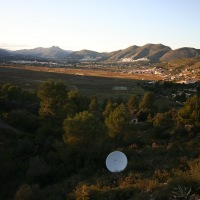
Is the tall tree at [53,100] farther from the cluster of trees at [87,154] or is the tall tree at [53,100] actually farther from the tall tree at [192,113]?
the tall tree at [192,113]

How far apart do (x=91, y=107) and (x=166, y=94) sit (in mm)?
49346

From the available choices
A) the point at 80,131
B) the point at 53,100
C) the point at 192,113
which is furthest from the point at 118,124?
the point at 53,100

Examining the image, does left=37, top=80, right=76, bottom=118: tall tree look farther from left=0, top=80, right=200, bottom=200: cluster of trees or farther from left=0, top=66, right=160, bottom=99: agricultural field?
left=0, top=66, right=160, bottom=99: agricultural field

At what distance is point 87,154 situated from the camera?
89.3 feet

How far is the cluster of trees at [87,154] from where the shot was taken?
17.5 m

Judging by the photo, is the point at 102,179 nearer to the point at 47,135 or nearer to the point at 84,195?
the point at 84,195

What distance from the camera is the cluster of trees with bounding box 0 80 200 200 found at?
17.5 m

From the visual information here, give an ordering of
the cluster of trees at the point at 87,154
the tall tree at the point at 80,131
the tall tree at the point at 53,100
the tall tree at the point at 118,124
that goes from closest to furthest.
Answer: the cluster of trees at the point at 87,154 → the tall tree at the point at 80,131 → the tall tree at the point at 118,124 → the tall tree at the point at 53,100

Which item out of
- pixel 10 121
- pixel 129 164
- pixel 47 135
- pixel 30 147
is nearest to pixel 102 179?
pixel 129 164

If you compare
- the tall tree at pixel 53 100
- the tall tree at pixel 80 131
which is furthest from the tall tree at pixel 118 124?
the tall tree at pixel 53 100

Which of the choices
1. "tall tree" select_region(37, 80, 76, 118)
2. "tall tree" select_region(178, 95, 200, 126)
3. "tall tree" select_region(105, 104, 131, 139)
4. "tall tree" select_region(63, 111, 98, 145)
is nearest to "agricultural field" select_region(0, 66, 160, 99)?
"tall tree" select_region(37, 80, 76, 118)

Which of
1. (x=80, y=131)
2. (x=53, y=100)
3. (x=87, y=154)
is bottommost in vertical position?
(x=87, y=154)

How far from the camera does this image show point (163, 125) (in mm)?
42312

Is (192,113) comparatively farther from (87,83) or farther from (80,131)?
(87,83)
